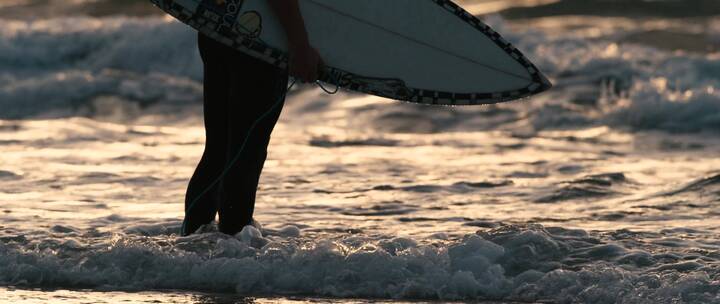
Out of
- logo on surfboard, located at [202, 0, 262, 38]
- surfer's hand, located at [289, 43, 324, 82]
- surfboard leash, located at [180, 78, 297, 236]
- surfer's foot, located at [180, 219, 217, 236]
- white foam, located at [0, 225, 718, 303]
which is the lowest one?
white foam, located at [0, 225, 718, 303]

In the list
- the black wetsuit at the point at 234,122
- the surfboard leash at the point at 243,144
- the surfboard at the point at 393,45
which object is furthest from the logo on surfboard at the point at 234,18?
the surfboard leash at the point at 243,144

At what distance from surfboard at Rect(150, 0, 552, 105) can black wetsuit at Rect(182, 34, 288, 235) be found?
13cm

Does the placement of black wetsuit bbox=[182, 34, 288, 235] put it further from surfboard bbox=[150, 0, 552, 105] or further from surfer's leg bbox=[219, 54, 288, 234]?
surfboard bbox=[150, 0, 552, 105]

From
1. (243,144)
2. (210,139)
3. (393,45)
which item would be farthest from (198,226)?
(393,45)

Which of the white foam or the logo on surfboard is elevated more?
the logo on surfboard

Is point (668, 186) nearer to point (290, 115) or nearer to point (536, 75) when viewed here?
point (536, 75)

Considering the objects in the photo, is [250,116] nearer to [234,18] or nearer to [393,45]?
[234,18]

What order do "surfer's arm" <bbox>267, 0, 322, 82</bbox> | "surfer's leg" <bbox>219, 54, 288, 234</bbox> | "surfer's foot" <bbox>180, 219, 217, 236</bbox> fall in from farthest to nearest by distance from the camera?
1. "surfer's foot" <bbox>180, 219, 217, 236</bbox>
2. "surfer's leg" <bbox>219, 54, 288, 234</bbox>
3. "surfer's arm" <bbox>267, 0, 322, 82</bbox>

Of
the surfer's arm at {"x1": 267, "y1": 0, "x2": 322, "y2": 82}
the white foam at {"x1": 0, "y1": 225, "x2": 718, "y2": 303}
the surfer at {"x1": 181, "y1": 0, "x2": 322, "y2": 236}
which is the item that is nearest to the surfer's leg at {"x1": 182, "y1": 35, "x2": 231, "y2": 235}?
the surfer at {"x1": 181, "y1": 0, "x2": 322, "y2": 236}

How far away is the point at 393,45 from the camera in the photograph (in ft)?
19.0

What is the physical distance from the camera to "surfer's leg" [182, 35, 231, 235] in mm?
5465

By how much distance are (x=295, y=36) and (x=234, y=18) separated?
9.6 inches

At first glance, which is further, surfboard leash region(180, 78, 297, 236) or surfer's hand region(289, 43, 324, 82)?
surfboard leash region(180, 78, 297, 236)

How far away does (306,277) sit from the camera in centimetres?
554
